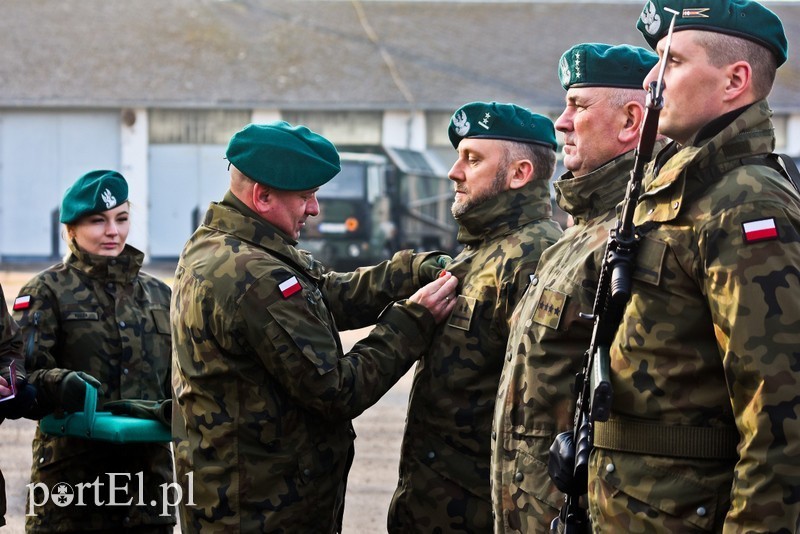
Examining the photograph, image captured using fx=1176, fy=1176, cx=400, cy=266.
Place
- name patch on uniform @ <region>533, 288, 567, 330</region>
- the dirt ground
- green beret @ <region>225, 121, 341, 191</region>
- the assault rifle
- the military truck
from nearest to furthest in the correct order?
the assault rifle
name patch on uniform @ <region>533, 288, 567, 330</region>
green beret @ <region>225, 121, 341, 191</region>
the dirt ground
the military truck

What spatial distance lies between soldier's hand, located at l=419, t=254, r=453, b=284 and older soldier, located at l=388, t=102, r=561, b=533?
13cm

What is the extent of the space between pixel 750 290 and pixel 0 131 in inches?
1255

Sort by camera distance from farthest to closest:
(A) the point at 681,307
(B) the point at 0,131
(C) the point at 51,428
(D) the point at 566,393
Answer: (B) the point at 0,131
(C) the point at 51,428
(D) the point at 566,393
(A) the point at 681,307

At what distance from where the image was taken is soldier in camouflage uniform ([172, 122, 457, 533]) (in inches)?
143

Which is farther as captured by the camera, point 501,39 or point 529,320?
point 501,39

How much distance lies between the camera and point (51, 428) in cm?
466

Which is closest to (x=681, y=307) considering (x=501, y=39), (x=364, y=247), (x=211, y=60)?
(x=364, y=247)

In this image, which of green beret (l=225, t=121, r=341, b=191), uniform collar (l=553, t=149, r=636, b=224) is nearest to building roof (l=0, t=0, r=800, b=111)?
green beret (l=225, t=121, r=341, b=191)

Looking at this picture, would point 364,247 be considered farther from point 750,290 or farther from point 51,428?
point 750,290

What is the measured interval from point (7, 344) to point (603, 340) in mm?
2680

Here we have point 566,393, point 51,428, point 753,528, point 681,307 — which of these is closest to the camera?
point 753,528

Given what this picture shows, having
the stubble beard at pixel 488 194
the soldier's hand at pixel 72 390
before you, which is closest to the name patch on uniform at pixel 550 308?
the stubble beard at pixel 488 194

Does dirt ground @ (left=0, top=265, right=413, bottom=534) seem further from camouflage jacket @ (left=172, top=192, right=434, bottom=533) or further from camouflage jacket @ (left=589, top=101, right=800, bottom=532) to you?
camouflage jacket @ (left=589, top=101, right=800, bottom=532)

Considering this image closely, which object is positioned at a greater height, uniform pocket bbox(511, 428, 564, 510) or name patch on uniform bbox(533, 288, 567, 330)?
name patch on uniform bbox(533, 288, 567, 330)
